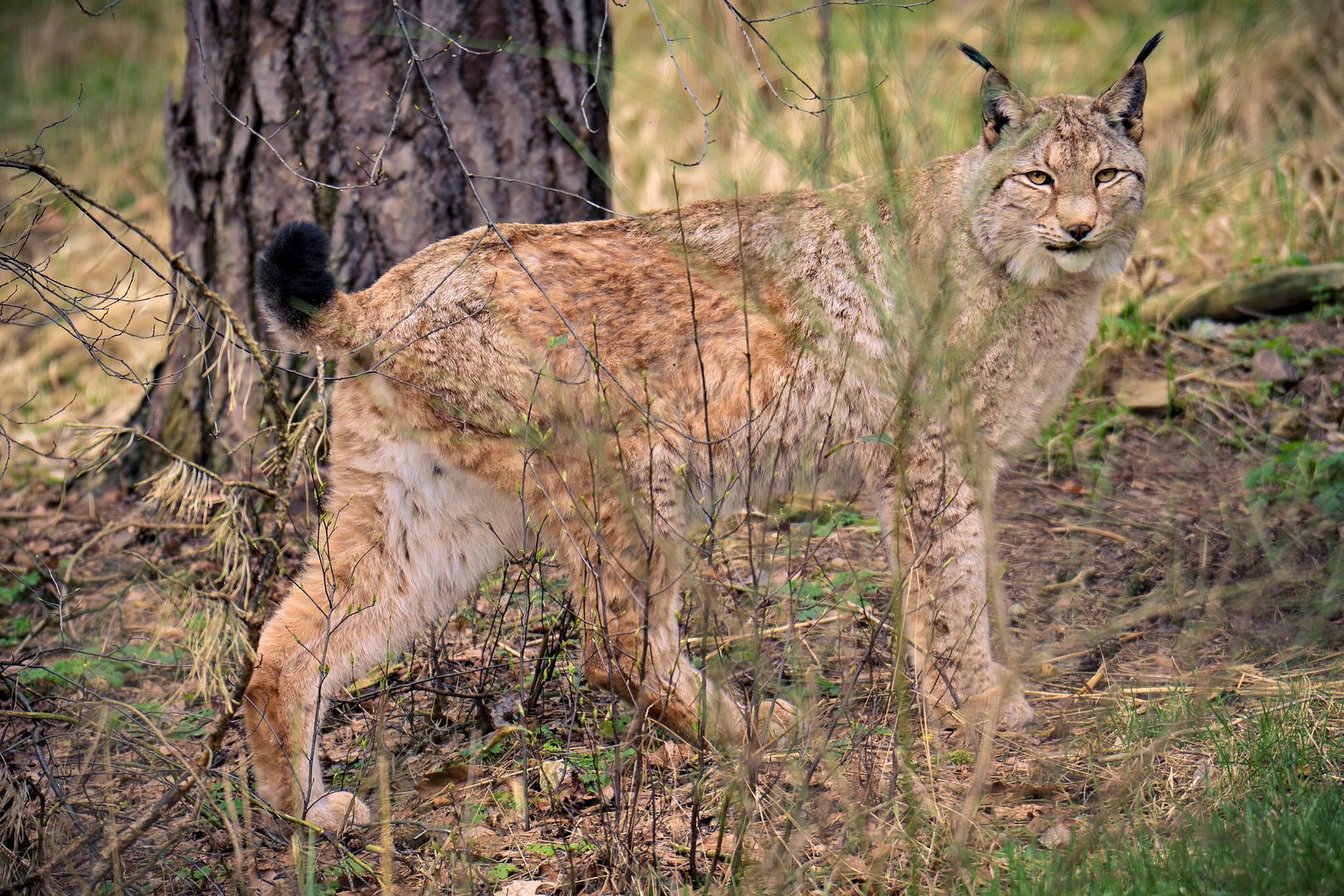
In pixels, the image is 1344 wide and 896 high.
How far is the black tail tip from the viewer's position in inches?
111

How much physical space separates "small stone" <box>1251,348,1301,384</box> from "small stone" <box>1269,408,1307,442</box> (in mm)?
281

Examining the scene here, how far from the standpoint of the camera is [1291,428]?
4402mm

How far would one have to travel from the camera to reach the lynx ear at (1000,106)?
306 centimetres

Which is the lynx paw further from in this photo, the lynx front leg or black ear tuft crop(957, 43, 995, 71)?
black ear tuft crop(957, 43, 995, 71)

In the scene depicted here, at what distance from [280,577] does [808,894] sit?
252 cm

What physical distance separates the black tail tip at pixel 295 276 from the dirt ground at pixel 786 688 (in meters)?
0.66

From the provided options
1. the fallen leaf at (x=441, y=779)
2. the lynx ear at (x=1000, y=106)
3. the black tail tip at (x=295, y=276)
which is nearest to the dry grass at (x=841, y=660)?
the fallen leaf at (x=441, y=779)

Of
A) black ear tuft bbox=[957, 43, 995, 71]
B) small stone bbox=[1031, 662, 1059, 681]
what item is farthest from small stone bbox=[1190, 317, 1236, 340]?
black ear tuft bbox=[957, 43, 995, 71]

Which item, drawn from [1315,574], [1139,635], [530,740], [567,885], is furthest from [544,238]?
[1315,574]

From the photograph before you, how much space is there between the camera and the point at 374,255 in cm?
407

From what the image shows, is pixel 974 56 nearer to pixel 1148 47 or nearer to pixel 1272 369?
pixel 1148 47

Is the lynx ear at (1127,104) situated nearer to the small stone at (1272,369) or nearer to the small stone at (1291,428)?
the small stone at (1291,428)

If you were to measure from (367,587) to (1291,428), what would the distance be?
3840 mm

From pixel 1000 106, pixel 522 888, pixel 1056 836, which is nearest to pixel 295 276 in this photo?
pixel 522 888
